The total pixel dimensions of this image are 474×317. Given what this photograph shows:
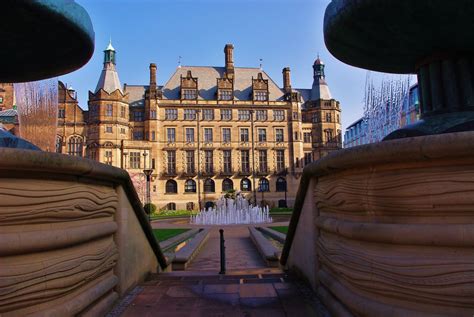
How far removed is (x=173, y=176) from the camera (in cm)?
5172

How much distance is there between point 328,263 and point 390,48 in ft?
9.15

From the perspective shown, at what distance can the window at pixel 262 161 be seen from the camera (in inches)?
2142

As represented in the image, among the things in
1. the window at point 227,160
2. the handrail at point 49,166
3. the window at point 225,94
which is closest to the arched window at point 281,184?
the window at point 227,160

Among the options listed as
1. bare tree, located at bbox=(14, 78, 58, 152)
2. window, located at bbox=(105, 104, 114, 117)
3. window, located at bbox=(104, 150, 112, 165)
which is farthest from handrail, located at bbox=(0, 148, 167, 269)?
window, located at bbox=(105, 104, 114, 117)

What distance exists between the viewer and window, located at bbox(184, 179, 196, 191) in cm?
5212

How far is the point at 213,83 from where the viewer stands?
57375 millimetres

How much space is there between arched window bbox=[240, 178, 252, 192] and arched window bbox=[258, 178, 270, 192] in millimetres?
1502

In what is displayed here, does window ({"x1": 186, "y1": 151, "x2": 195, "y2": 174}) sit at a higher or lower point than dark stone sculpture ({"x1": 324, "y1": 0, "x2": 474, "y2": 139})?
higher

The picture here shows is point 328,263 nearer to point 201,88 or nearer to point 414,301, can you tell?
point 414,301

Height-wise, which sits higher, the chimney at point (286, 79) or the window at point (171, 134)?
the chimney at point (286, 79)

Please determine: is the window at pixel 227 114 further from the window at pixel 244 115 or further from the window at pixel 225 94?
the window at pixel 225 94

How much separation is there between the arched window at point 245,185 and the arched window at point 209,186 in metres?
4.13

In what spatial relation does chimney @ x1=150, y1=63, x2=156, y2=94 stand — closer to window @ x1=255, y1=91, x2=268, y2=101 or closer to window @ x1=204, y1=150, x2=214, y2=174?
window @ x1=204, y1=150, x2=214, y2=174

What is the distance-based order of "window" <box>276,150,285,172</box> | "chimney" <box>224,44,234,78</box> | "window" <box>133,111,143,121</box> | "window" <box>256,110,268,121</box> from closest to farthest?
"window" <box>133,111,143,121</box>
"window" <box>276,150,285,172</box>
"window" <box>256,110,268,121</box>
"chimney" <box>224,44,234,78</box>
